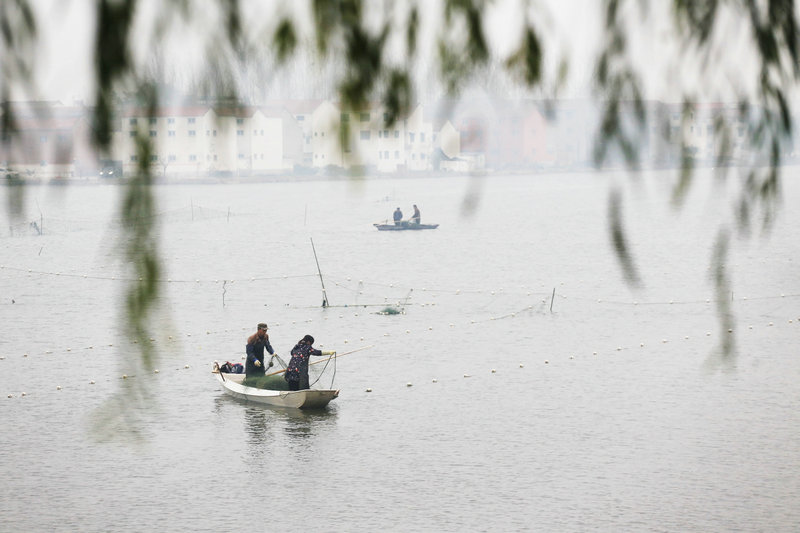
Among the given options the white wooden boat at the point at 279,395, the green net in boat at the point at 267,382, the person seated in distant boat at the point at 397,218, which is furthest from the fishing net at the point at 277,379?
the person seated in distant boat at the point at 397,218

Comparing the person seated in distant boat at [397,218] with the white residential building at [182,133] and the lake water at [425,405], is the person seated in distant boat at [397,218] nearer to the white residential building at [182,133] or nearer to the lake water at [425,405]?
the lake water at [425,405]

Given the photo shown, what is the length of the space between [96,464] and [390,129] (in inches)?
1519

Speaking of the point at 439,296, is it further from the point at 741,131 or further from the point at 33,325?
the point at 741,131

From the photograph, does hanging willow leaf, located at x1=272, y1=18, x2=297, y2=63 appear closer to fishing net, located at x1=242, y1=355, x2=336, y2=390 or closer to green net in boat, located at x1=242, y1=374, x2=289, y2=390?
fishing net, located at x1=242, y1=355, x2=336, y2=390

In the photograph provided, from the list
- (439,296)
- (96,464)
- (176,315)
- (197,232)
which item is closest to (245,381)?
(96,464)

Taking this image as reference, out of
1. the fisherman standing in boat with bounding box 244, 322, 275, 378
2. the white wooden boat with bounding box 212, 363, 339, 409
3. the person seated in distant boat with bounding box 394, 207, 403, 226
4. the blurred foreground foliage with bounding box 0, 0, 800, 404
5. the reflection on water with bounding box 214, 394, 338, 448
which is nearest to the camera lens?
the blurred foreground foliage with bounding box 0, 0, 800, 404

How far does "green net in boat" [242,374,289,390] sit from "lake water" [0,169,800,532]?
4.56 feet

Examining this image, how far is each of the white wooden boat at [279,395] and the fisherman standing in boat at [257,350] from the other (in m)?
0.90

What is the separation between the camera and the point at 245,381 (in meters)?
43.7

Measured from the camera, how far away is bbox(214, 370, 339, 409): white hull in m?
43.2

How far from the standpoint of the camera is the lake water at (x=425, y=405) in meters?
34.7

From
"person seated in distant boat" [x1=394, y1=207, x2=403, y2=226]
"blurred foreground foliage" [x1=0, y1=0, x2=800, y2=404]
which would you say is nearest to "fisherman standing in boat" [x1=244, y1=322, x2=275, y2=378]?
"blurred foreground foliage" [x1=0, y1=0, x2=800, y2=404]

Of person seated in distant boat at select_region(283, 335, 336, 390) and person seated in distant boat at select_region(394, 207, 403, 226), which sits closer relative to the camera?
person seated in distant boat at select_region(283, 335, 336, 390)

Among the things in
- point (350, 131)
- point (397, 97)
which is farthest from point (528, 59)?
point (350, 131)
